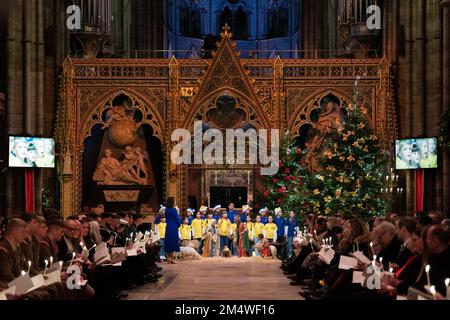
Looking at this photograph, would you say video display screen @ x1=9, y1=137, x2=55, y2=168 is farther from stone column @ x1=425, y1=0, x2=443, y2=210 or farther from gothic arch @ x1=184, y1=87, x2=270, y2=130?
stone column @ x1=425, y1=0, x2=443, y2=210

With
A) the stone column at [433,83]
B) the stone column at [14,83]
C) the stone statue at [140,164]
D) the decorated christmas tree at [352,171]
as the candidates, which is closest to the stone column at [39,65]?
the stone column at [14,83]

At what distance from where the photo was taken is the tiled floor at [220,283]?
16719 mm

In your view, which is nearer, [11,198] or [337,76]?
[11,198]

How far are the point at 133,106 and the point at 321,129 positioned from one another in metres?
6.68

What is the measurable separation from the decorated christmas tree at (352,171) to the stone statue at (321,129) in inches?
273

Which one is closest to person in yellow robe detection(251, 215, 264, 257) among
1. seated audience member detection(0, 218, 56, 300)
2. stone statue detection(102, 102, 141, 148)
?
stone statue detection(102, 102, 141, 148)

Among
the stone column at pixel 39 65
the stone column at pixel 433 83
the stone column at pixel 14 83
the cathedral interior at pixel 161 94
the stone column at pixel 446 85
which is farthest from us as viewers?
the stone column at pixel 39 65

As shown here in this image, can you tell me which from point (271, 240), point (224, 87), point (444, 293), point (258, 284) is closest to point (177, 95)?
point (224, 87)

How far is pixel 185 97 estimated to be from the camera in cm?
3331

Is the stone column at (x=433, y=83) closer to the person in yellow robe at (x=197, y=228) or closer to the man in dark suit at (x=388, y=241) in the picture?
the person in yellow robe at (x=197, y=228)

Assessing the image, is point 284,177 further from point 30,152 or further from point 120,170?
point 30,152

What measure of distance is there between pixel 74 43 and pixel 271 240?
488 inches
